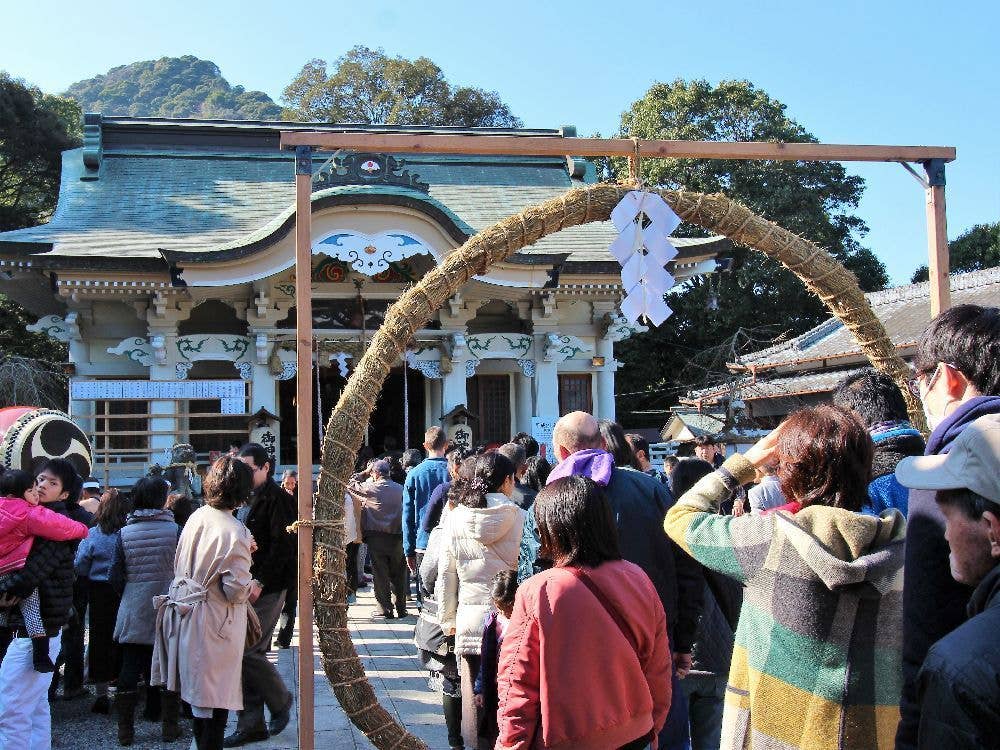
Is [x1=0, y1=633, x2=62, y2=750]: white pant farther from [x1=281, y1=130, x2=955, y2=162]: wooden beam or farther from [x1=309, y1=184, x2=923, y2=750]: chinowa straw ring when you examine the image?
[x1=281, y1=130, x2=955, y2=162]: wooden beam

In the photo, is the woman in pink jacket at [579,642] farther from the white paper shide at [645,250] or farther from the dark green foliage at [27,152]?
the dark green foliage at [27,152]

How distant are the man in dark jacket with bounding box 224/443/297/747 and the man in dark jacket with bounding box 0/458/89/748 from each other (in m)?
0.98

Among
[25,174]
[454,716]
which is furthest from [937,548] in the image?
[25,174]

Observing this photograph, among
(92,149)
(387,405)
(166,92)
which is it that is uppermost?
(166,92)

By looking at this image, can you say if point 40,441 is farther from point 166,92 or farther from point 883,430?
point 166,92

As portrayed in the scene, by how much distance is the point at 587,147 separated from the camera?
4117mm

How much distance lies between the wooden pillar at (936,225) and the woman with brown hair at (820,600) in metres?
2.39

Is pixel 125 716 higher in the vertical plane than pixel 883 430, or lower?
lower

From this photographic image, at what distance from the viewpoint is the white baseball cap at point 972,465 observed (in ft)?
4.99

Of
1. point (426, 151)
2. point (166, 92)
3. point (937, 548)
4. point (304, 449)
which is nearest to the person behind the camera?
point (937, 548)

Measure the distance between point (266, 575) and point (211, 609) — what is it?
2.58 feet

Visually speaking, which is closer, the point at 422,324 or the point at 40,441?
the point at 422,324

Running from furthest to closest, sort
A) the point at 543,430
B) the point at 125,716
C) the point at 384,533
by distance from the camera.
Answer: the point at 543,430 → the point at 384,533 → the point at 125,716

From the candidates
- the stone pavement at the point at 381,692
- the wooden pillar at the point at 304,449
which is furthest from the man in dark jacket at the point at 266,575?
the wooden pillar at the point at 304,449
